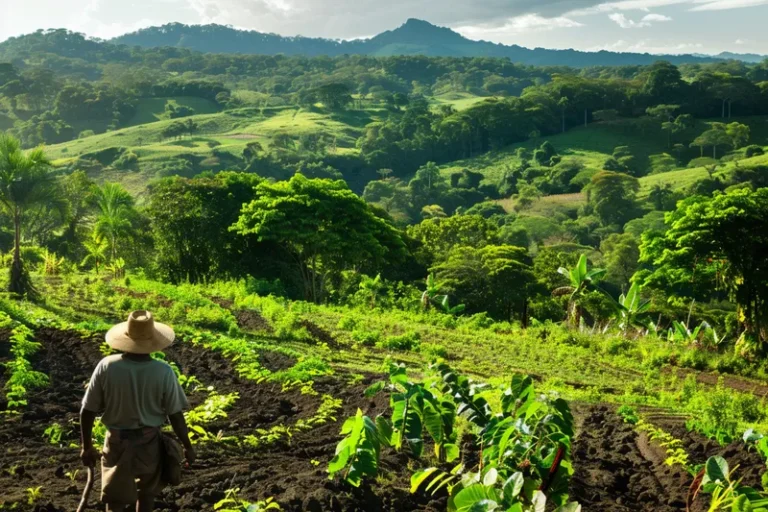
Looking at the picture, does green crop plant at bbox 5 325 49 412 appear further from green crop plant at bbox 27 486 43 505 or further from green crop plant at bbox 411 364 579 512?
green crop plant at bbox 411 364 579 512

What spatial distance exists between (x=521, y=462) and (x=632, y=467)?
2352 mm

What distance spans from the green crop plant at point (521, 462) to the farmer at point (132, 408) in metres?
1.79

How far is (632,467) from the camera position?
24.7 ft

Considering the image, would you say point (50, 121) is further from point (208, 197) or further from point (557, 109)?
point (208, 197)

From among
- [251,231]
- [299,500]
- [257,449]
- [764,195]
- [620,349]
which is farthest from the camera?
[251,231]

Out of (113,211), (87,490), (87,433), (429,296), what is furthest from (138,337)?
(113,211)

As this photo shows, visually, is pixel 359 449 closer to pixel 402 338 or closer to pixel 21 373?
pixel 21 373

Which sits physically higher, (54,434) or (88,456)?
(88,456)

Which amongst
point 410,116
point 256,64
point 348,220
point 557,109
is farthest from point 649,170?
point 256,64

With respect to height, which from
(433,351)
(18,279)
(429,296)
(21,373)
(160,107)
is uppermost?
→ (160,107)

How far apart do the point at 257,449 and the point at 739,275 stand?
44.5 feet

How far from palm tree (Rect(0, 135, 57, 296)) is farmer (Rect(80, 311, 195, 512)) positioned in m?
12.9

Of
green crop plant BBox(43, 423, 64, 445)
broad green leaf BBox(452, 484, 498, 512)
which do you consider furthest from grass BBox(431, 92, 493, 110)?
broad green leaf BBox(452, 484, 498, 512)

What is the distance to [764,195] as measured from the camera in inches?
756
